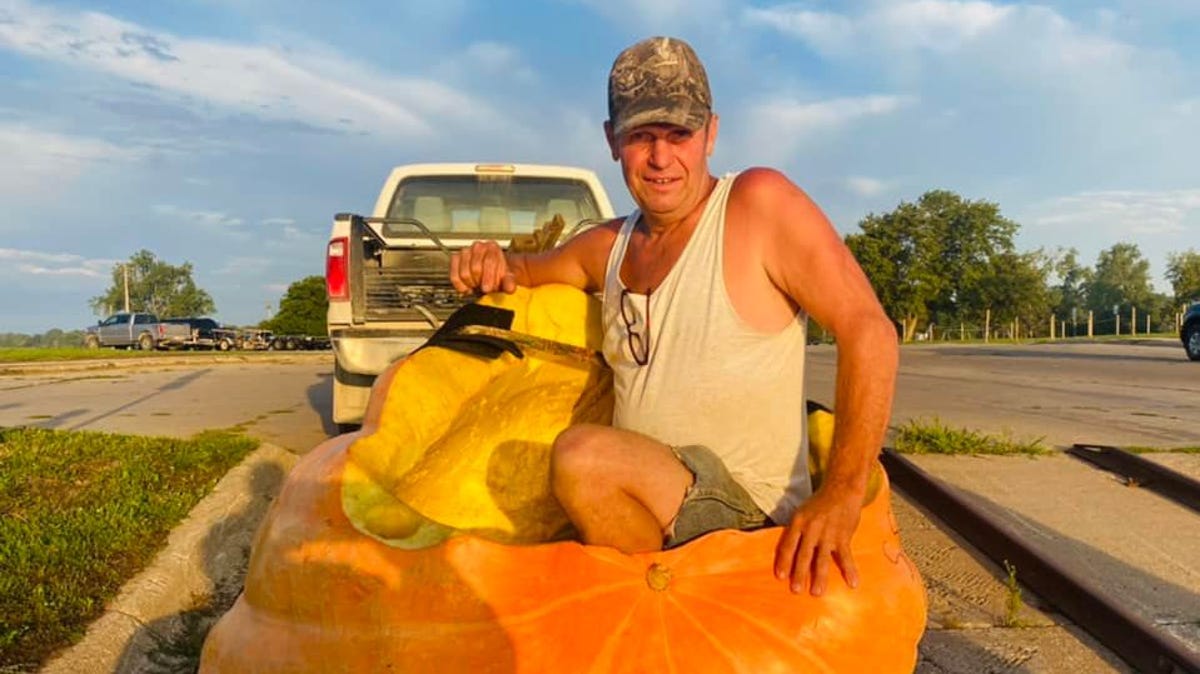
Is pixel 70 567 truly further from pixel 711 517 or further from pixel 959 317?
pixel 959 317

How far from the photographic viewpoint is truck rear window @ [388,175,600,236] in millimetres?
7297

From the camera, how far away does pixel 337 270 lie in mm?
6062

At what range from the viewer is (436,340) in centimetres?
289

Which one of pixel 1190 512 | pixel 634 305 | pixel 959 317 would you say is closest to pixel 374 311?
pixel 634 305

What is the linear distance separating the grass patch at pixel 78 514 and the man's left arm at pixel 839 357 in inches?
94.8

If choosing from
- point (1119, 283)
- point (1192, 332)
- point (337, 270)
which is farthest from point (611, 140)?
point (1119, 283)

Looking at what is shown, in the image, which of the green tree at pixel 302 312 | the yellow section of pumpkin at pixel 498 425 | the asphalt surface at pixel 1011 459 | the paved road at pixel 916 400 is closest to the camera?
the yellow section of pumpkin at pixel 498 425

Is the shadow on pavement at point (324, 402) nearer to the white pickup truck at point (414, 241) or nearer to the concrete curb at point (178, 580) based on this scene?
the white pickup truck at point (414, 241)

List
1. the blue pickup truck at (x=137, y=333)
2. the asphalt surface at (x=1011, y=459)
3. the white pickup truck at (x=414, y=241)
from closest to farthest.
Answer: the asphalt surface at (x=1011, y=459), the white pickup truck at (x=414, y=241), the blue pickup truck at (x=137, y=333)

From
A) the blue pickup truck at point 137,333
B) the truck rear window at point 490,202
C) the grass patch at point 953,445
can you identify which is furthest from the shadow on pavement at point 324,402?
the blue pickup truck at point 137,333

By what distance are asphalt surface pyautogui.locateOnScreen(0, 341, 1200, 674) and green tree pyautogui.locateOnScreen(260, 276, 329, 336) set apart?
1664 inches

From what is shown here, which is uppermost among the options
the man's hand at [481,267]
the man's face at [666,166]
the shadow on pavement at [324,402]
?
the man's face at [666,166]

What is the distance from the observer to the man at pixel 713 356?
6.89 feet

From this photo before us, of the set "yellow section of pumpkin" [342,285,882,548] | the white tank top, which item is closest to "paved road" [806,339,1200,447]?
"yellow section of pumpkin" [342,285,882,548]
